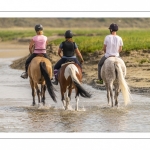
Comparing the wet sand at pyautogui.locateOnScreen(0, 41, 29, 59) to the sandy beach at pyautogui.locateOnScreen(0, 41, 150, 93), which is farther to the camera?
the wet sand at pyautogui.locateOnScreen(0, 41, 29, 59)

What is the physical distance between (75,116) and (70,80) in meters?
1.01

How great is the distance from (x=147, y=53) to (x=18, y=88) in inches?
307

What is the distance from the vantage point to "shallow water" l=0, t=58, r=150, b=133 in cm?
1137

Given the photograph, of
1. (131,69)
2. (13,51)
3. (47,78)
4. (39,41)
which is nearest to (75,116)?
(47,78)

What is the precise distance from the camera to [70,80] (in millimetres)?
13484

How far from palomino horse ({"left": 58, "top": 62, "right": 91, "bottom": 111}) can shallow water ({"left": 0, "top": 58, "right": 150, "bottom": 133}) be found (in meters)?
0.40

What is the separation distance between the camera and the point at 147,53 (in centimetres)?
2445

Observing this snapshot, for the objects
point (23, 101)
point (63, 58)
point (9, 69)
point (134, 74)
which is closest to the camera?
point (63, 58)

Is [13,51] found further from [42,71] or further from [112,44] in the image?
[112,44]

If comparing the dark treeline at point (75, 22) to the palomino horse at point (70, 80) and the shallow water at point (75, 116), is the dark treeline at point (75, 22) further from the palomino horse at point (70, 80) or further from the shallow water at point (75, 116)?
the palomino horse at point (70, 80)

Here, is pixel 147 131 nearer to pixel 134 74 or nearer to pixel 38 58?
pixel 38 58

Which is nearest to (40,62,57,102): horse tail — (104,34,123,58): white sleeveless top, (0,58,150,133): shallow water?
(0,58,150,133): shallow water

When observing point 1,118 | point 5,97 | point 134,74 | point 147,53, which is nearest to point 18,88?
point 5,97

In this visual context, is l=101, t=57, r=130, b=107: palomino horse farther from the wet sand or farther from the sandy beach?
the wet sand
